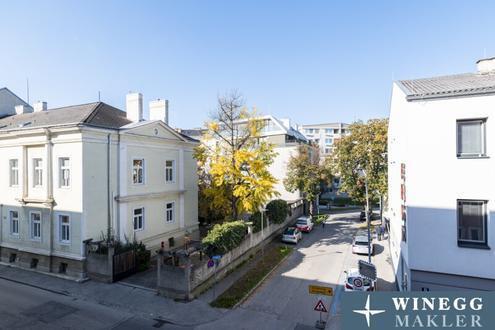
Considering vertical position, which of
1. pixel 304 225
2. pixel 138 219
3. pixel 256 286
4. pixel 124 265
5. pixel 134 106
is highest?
pixel 134 106

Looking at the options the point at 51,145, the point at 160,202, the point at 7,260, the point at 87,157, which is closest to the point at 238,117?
the point at 160,202

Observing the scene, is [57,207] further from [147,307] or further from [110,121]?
[147,307]

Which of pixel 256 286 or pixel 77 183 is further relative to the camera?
pixel 77 183

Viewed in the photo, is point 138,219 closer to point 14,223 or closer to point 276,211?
point 14,223

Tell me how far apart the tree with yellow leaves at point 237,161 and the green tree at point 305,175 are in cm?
1212

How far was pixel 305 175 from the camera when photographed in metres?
32.5

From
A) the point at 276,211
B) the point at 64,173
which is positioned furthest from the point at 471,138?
the point at 64,173

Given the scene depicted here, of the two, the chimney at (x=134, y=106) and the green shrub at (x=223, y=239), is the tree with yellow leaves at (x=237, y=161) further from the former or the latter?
the chimney at (x=134, y=106)

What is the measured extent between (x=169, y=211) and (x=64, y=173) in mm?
7668

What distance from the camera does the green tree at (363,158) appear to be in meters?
26.4

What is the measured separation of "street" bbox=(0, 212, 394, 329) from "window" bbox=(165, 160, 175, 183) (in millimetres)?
8631

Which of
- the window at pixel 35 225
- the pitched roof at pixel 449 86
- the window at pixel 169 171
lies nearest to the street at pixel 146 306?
the window at pixel 35 225

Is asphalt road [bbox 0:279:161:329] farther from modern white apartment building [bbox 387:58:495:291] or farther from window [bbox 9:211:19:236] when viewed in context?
modern white apartment building [bbox 387:58:495:291]

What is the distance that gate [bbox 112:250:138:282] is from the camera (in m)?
15.3
